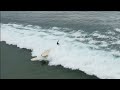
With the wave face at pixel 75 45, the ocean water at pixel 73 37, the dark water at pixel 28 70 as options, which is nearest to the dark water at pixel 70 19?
the ocean water at pixel 73 37

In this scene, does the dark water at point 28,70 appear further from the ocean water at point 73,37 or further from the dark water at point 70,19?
the dark water at point 70,19

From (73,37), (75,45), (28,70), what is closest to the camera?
(28,70)

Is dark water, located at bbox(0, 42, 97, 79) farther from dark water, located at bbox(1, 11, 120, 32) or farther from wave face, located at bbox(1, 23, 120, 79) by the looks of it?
dark water, located at bbox(1, 11, 120, 32)

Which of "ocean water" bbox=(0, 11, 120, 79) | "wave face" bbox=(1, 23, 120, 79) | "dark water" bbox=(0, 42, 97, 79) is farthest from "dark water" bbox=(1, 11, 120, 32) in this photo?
"dark water" bbox=(0, 42, 97, 79)

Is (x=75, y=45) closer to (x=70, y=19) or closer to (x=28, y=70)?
(x=28, y=70)

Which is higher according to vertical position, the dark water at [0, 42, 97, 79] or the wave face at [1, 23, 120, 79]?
the wave face at [1, 23, 120, 79]

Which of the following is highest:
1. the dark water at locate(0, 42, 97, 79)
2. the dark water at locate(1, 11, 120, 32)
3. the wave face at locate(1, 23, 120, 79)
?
the dark water at locate(1, 11, 120, 32)

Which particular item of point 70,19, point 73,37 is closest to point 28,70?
point 73,37
